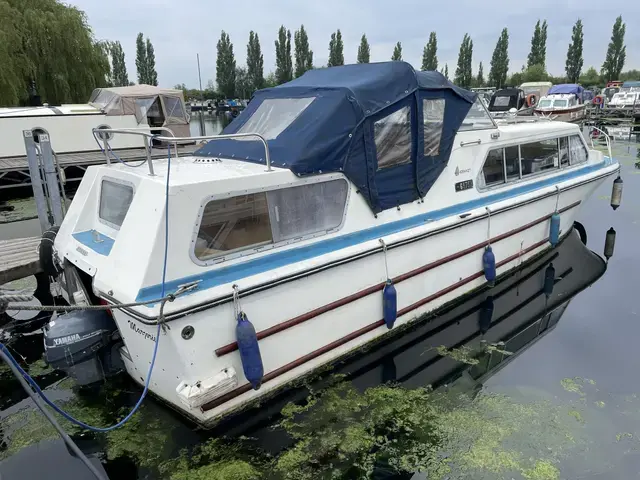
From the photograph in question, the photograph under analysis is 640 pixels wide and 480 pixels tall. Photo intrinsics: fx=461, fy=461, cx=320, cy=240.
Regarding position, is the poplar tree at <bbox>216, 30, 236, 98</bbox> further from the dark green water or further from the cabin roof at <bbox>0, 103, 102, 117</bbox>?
the dark green water

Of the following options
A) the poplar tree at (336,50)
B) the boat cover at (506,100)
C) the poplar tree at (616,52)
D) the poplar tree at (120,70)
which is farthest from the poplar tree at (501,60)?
the poplar tree at (120,70)

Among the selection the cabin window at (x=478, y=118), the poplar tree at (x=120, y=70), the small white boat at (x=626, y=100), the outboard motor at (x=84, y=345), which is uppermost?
the poplar tree at (x=120, y=70)

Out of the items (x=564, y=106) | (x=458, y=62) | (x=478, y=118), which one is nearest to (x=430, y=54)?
(x=458, y=62)

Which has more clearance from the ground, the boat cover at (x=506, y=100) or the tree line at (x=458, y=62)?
the tree line at (x=458, y=62)

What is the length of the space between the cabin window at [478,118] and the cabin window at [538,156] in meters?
0.77

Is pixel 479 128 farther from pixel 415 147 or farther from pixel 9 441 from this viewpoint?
pixel 9 441

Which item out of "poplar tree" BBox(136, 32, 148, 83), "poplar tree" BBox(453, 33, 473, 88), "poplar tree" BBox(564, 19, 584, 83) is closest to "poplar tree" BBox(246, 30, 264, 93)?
"poplar tree" BBox(136, 32, 148, 83)

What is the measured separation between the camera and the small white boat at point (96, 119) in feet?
41.6

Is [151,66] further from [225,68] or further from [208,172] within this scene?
[208,172]

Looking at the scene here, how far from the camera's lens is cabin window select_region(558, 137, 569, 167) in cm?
733

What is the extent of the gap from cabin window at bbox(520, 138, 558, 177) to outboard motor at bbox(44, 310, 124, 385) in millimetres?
5672

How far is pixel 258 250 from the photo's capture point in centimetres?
388

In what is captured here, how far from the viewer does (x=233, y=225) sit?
12.5 ft

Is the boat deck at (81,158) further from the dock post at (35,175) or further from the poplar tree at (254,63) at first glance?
the poplar tree at (254,63)
